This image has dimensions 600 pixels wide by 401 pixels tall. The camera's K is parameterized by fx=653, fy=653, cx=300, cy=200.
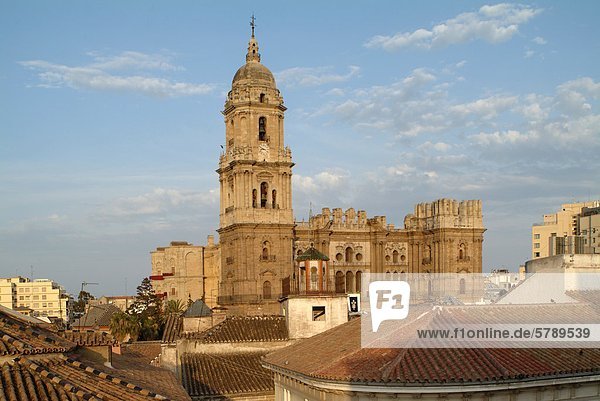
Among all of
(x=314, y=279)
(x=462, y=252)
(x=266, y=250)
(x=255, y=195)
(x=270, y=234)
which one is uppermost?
(x=255, y=195)

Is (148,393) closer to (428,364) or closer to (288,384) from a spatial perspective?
(428,364)

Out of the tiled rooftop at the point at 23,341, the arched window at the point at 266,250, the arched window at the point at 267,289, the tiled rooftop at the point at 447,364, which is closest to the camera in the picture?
the tiled rooftop at the point at 23,341

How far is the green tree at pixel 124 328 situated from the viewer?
199 ft

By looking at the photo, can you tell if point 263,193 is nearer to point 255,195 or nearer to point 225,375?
point 255,195

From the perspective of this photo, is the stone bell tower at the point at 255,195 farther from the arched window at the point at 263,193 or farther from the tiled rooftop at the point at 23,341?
the tiled rooftop at the point at 23,341

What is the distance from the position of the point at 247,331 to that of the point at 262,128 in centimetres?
4537

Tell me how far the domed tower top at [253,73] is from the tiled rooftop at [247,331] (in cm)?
4597

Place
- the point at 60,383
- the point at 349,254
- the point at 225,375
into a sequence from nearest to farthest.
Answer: the point at 60,383, the point at 225,375, the point at 349,254

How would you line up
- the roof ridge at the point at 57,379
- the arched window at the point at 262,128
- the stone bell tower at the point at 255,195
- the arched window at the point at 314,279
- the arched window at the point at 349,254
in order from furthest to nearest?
the arched window at the point at 349,254
the arched window at the point at 262,128
the stone bell tower at the point at 255,195
the arched window at the point at 314,279
the roof ridge at the point at 57,379

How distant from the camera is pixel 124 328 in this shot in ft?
199

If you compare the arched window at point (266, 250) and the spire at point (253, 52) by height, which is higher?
the spire at point (253, 52)

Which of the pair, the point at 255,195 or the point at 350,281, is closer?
the point at 255,195

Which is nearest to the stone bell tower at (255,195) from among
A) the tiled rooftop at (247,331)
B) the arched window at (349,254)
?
the arched window at (349,254)

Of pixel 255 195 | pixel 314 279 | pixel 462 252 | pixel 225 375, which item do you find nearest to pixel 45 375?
pixel 225 375
